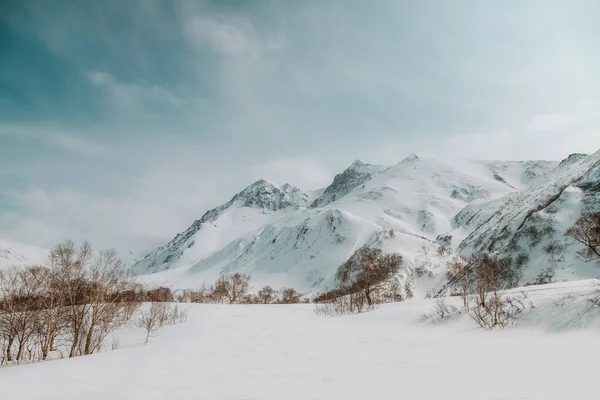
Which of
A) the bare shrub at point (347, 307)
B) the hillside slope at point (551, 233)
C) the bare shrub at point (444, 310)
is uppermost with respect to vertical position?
the hillside slope at point (551, 233)

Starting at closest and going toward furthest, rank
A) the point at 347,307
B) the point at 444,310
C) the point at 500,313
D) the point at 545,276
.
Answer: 1. the point at 500,313
2. the point at 444,310
3. the point at 347,307
4. the point at 545,276

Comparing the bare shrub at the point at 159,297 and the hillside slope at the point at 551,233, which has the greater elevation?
the hillside slope at the point at 551,233

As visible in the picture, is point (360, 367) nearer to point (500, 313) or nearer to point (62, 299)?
point (500, 313)

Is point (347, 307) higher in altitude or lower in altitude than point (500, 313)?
lower

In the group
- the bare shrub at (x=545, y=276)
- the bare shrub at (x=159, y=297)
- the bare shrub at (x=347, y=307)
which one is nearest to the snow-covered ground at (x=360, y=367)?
the bare shrub at (x=347, y=307)

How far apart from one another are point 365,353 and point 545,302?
1807 cm

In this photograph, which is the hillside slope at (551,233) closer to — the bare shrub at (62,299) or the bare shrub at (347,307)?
the bare shrub at (347,307)

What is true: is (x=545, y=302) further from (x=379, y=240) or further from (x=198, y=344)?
(x=379, y=240)

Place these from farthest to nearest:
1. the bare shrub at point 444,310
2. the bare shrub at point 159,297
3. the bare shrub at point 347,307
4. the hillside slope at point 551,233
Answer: the hillside slope at point 551,233 → the bare shrub at point 159,297 → the bare shrub at point 347,307 → the bare shrub at point 444,310

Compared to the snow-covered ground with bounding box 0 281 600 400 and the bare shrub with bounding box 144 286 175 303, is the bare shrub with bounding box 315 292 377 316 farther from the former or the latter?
the bare shrub with bounding box 144 286 175 303

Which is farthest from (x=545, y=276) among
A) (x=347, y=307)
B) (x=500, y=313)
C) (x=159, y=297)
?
(x=159, y=297)

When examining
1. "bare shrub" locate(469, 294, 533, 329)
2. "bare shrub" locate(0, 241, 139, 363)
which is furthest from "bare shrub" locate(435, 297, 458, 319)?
"bare shrub" locate(0, 241, 139, 363)

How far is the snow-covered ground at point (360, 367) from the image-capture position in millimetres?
11664

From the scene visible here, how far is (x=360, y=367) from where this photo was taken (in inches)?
599
